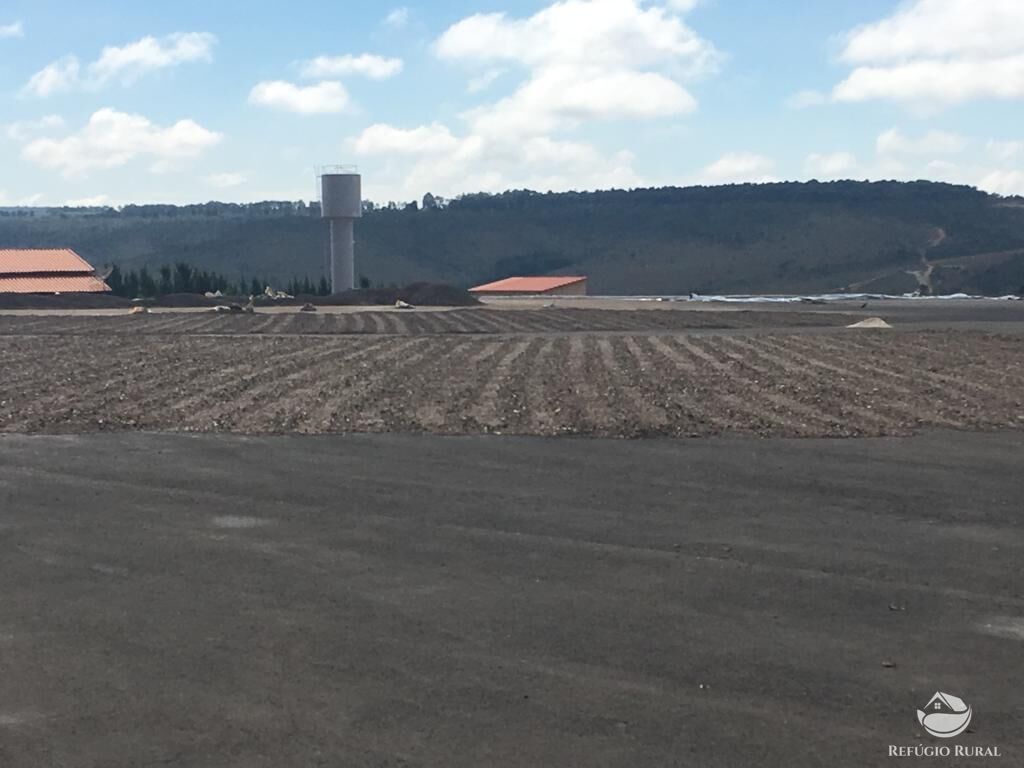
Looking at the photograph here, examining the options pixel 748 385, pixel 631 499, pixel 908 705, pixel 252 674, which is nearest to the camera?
pixel 908 705

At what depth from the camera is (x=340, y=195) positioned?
333 ft

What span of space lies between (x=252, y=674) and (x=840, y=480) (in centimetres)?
921

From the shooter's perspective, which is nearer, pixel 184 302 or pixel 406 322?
pixel 406 322

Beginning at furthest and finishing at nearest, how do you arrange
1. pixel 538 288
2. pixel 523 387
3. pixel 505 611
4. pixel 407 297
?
pixel 538 288, pixel 407 297, pixel 523 387, pixel 505 611

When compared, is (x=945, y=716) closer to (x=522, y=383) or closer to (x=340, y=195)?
(x=522, y=383)

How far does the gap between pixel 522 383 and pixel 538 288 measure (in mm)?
84423

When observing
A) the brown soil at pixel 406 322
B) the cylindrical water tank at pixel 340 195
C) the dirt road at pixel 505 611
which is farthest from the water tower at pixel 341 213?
the dirt road at pixel 505 611

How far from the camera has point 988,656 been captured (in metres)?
8.49

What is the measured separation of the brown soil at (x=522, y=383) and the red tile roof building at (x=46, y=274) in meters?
50.5

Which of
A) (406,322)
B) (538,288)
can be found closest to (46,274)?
(538,288)

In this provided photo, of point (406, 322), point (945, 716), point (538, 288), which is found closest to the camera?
point (945, 716)

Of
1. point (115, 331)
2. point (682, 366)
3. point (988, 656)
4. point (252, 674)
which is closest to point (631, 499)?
point (988, 656)

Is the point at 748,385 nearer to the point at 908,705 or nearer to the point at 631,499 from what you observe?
the point at 631,499

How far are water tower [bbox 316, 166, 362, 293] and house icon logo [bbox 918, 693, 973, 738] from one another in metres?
97.1
